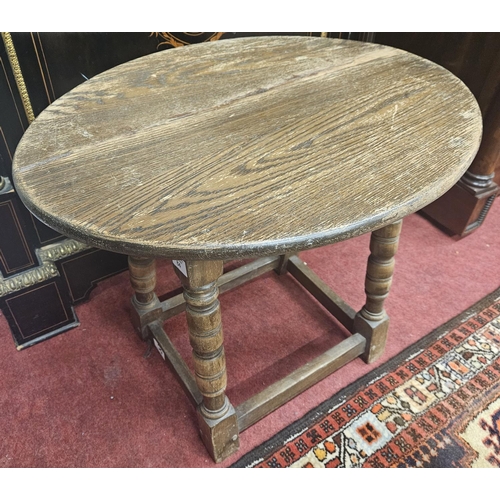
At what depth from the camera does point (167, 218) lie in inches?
25.7

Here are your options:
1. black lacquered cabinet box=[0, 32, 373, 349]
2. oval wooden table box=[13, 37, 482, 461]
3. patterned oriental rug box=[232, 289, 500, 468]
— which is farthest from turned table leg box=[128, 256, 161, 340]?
patterned oriental rug box=[232, 289, 500, 468]

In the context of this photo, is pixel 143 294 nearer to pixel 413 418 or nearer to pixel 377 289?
pixel 377 289

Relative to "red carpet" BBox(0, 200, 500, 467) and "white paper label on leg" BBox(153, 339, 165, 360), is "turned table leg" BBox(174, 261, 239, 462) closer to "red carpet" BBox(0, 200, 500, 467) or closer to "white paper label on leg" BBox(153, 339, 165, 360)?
"red carpet" BBox(0, 200, 500, 467)

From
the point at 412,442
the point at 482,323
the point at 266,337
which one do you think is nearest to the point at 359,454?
the point at 412,442

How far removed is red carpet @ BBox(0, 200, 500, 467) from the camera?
1.08 meters

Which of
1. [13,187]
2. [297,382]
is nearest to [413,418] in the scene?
[297,382]

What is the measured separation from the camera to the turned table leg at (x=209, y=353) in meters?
0.75

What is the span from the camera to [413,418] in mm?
1126

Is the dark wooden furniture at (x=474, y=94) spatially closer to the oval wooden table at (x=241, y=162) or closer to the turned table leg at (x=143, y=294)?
the oval wooden table at (x=241, y=162)

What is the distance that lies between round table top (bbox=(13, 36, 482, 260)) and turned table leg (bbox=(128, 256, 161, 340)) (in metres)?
0.40

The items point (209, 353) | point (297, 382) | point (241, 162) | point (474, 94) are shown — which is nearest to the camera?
point (241, 162)

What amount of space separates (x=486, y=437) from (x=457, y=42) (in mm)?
1134

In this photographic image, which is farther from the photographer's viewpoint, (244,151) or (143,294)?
(143,294)

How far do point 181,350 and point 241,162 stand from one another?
70 centimetres
